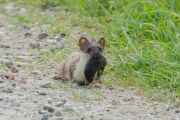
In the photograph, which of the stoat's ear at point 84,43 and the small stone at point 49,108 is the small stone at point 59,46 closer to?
the stoat's ear at point 84,43

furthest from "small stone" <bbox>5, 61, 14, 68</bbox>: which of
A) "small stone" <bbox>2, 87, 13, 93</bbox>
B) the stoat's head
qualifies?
the stoat's head

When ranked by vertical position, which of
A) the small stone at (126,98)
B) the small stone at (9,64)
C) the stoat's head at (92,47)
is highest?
the stoat's head at (92,47)

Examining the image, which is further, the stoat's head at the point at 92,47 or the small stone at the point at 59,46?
the small stone at the point at 59,46

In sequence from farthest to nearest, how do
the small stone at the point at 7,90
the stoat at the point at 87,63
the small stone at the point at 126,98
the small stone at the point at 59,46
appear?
the small stone at the point at 59,46, the stoat at the point at 87,63, the small stone at the point at 7,90, the small stone at the point at 126,98

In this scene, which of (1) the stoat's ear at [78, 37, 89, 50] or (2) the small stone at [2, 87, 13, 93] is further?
(1) the stoat's ear at [78, 37, 89, 50]

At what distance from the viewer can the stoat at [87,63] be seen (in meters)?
7.49

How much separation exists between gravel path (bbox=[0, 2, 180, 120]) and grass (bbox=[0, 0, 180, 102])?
0.27m

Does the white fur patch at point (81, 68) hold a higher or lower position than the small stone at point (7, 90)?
higher

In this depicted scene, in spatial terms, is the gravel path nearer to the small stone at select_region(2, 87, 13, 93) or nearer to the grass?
the small stone at select_region(2, 87, 13, 93)

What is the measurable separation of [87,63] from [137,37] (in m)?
1.67

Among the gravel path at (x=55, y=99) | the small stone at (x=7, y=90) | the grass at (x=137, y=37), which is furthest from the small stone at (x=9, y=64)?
the small stone at (x=7, y=90)

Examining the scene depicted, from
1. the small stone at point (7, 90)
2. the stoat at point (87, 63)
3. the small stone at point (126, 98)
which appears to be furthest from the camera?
the stoat at point (87, 63)

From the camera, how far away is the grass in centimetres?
755

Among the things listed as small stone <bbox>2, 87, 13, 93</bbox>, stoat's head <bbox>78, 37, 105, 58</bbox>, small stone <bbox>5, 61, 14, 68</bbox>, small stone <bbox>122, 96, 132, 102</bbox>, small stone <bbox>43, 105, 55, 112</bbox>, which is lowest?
small stone <bbox>122, 96, 132, 102</bbox>
